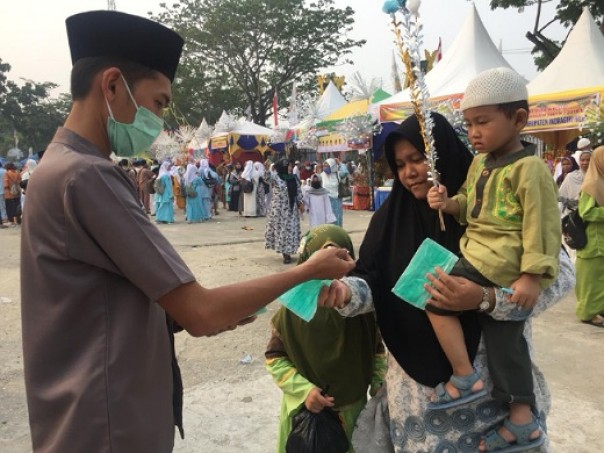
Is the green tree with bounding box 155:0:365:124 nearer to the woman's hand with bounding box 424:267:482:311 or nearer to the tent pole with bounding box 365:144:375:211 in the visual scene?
the tent pole with bounding box 365:144:375:211

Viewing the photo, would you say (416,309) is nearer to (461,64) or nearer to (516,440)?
(516,440)

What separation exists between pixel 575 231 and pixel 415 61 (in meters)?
4.17

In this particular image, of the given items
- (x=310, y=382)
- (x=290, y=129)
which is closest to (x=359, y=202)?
(x=290, y=129)

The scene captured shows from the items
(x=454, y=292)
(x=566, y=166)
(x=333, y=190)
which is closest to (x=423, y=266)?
(x=454, y=292)

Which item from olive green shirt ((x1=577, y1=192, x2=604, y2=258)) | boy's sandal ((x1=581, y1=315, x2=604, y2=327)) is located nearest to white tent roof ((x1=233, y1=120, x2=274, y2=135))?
olive green shirt ((x1=577, y1=192, x2=604, y2=258))

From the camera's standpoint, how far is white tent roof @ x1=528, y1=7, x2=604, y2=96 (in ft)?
31.5

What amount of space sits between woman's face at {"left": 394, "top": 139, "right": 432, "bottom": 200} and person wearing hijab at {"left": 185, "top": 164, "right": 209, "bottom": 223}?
Result: 12682 millimetres

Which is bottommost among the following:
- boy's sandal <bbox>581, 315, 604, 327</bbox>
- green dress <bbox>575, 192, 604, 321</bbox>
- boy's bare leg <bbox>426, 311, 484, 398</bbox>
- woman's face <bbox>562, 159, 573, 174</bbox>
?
boy's sandal <bbox>581, 315, 604, 327</bbox>

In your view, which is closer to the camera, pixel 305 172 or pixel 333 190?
pixel 333 190

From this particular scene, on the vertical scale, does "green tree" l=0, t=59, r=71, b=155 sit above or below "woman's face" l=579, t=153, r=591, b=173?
above

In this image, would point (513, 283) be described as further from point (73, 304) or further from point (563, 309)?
point (563, 309)

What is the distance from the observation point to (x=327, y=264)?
1290 mm

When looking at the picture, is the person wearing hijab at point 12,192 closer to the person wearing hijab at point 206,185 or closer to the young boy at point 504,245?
the person wearing hijab at point 206,185

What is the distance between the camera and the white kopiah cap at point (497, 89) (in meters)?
1.54
